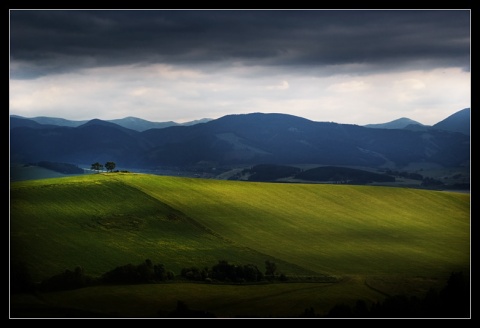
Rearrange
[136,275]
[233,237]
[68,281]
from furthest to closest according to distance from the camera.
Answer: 1. [233,237]
2. [136,275]
3. [68,281]

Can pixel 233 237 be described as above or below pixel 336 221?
below

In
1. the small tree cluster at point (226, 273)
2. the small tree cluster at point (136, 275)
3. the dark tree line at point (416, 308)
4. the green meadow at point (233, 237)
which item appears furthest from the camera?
the small tree cluster at point (226, 273)

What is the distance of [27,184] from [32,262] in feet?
120

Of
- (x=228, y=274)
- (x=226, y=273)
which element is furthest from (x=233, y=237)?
(x=228, y=274)

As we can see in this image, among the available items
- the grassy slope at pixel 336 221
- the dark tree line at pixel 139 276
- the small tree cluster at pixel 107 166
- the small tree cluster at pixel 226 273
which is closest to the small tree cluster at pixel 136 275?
the dark tree line at pixel 139 276

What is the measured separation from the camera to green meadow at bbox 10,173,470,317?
7188 cm

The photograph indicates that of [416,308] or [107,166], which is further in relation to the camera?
[107,166]

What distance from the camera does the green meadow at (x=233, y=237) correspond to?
71875mm

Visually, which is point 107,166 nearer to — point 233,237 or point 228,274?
point 233,237

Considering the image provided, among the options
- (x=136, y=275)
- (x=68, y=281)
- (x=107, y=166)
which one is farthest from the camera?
(x=107, y=166)

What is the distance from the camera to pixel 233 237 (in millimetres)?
99438

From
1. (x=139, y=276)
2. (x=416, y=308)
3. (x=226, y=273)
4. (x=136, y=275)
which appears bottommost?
(x=416, y=308)

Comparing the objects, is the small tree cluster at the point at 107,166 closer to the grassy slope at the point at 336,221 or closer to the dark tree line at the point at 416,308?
the grassy slope at the point at 336,221
